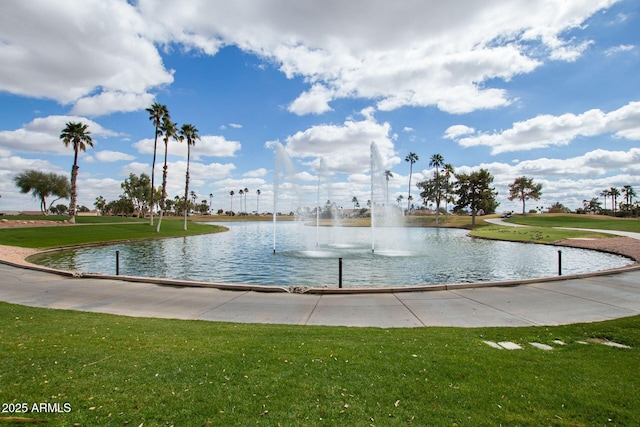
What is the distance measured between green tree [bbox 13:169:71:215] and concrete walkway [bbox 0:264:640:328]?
9295 cm

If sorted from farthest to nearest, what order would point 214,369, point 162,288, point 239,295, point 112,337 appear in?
point 162,288 < point 239,295 < point 112,337 < point 214,369

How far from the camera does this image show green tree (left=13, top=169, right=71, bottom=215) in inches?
3211

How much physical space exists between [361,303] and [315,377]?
5.61m

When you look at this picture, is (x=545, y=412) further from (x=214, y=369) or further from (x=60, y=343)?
(x=60, y=343)

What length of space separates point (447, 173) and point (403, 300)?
94.8 m

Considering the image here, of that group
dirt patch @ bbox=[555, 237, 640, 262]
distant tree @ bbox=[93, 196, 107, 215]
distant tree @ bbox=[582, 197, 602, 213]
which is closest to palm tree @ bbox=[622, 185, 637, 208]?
distant tree @ bbox=[582, 197, 602, 213]

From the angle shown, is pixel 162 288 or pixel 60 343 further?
pixel 162 288

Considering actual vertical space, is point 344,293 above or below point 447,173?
below

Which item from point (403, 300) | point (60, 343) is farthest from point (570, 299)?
point (60, 343)

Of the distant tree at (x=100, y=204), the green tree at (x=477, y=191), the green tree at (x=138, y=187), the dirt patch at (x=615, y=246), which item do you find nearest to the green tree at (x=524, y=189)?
the green tree at (x=477, y=191)

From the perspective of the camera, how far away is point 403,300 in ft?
34.3

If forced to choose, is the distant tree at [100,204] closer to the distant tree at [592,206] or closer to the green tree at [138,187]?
the green tree at [138,187]

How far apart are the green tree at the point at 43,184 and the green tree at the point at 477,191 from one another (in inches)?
4122

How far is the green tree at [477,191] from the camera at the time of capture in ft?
242
